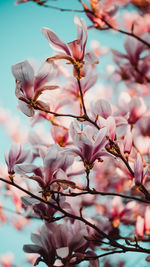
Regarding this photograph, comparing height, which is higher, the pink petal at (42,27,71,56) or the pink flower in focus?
the pink petal at (42,27,71,56)

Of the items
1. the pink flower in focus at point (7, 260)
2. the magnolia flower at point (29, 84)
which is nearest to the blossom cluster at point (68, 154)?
the magnolia flower at point (29, 84)

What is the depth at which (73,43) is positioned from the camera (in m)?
0.61

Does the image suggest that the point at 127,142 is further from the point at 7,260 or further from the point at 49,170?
the point at 7,260

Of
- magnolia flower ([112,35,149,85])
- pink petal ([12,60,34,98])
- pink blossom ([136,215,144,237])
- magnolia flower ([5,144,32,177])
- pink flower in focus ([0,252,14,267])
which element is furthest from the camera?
pink flower in focus ([0,252,14,267])

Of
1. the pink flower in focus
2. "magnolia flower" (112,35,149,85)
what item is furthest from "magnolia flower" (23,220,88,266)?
the pink flower in focus

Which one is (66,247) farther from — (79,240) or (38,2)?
(38,2)

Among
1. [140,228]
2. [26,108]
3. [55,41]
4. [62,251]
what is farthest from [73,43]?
[140,228]

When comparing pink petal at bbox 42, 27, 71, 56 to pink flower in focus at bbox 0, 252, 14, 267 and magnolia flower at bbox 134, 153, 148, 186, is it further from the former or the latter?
pink flower in focus at bbox 0, 252, 14, 267

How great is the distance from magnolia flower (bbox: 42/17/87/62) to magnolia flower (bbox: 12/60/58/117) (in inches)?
2.1

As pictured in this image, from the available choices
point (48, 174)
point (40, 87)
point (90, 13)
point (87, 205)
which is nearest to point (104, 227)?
point (48, 174)

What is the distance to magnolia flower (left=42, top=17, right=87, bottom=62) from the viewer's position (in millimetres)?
593

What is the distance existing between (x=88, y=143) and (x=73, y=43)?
9.1 inches

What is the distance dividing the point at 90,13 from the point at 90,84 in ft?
1.31

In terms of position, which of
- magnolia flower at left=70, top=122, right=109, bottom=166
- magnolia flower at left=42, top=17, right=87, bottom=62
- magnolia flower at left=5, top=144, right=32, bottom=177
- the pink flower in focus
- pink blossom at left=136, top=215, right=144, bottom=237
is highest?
magnolia flower at left=42, top=17, right=87, bottom=62
